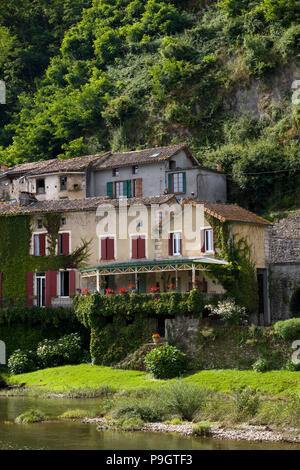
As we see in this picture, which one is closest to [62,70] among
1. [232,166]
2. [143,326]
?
[232,166]

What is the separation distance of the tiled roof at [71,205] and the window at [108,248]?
6.92 feet

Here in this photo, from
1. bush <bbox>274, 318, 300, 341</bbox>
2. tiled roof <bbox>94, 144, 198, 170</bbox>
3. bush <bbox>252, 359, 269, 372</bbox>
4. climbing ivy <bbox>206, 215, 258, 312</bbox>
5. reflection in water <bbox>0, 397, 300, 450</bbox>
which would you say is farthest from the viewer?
tiled roof <bbox>94, 144, 198, 170</bbox>

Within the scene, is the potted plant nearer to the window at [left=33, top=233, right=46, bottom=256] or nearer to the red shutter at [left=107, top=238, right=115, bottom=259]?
the red shutter at [left=107, top=238, right=115, bottom=259]

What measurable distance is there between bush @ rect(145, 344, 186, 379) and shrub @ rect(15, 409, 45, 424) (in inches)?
301

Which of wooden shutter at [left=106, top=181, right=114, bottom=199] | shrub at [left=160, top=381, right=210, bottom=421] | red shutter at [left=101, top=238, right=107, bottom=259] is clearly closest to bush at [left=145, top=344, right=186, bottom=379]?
shrub at [left=160, top=381, right=210, bottom=421]

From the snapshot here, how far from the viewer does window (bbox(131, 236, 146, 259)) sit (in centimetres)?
4444

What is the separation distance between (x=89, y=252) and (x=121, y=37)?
44.1 metres

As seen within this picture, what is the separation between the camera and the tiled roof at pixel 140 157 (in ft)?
184

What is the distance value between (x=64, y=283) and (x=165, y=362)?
12550mm

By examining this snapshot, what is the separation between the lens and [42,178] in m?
60.2

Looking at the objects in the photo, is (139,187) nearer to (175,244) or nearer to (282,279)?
(175,244)
